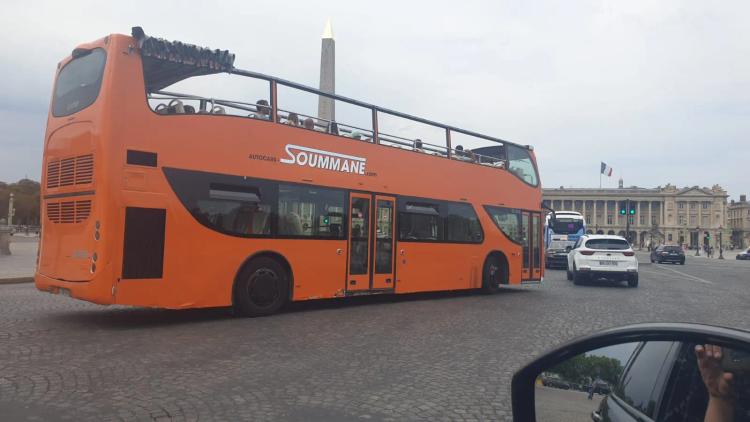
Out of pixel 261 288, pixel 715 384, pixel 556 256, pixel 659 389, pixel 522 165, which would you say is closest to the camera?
pixel 715 384

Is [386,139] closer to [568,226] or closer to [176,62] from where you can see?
[176,62]

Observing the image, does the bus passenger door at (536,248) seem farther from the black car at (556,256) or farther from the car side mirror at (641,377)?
the car side mirror at (641,377)

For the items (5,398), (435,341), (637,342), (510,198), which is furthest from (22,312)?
(510,198)

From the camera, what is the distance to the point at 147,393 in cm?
455

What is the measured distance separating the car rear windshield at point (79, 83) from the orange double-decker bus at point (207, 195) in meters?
0.03

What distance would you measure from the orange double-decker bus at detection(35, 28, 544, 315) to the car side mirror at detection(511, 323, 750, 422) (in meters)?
6.49

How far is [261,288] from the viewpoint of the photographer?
8.83 m

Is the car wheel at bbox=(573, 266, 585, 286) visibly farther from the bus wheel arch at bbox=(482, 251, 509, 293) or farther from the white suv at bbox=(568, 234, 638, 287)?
the bus wheel arch at bbox=(482, 251, 509, 293)

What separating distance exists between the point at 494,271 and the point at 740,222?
164026 mm

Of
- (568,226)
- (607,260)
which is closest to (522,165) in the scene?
(607,260)

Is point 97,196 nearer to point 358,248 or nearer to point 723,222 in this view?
point 358,248

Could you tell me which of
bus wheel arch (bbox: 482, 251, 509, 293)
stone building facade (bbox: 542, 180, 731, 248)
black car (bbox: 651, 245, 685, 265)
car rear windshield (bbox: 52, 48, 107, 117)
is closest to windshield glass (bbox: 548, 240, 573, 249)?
bus wheel arch (bbox: 482, 251, 509, 293)

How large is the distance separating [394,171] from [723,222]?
141401mm

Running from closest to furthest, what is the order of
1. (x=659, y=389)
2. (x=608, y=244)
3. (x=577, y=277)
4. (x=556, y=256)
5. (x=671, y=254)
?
(x=659, y=389) < (x=608, y=244) < (x=577, y=277) < (x=556, y=256) < (x=671, y=254)
